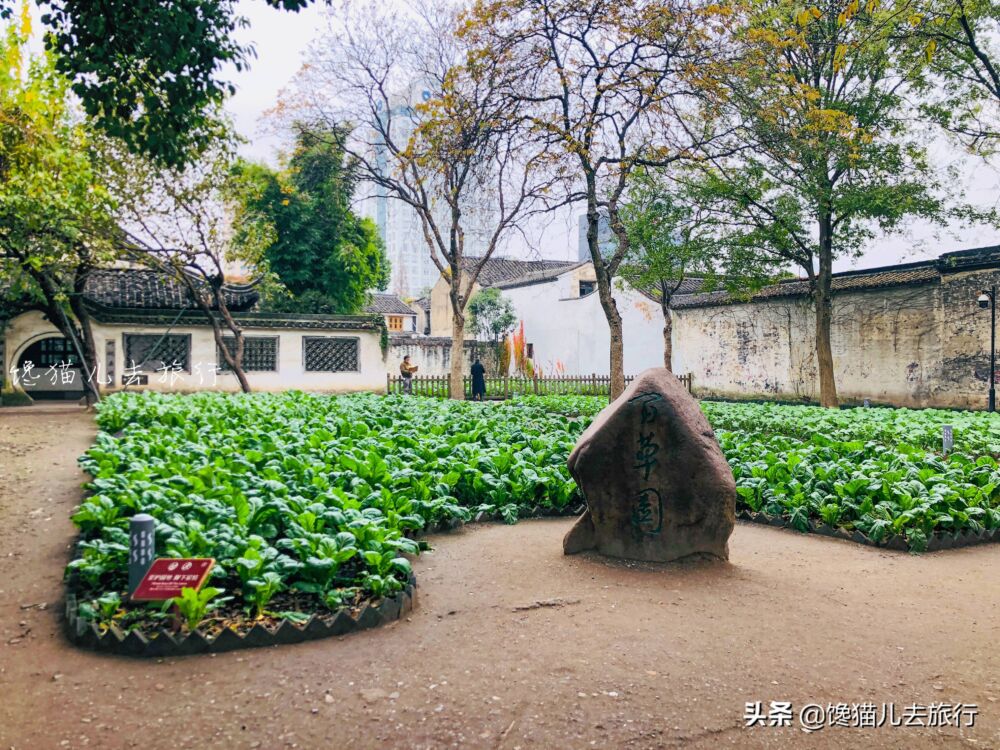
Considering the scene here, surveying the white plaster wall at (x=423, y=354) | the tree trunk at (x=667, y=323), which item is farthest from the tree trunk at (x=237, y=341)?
the tree trunk at (x=667, y=323)

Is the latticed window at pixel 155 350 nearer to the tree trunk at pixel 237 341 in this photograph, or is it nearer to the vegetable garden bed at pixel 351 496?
the tree trunk at pixel 237 341

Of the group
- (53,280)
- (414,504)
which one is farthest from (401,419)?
(53,280)

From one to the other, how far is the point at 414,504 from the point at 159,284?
2198cm

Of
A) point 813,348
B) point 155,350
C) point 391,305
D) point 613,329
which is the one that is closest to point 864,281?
point 813,348

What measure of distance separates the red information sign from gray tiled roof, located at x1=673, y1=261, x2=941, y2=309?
20010mm

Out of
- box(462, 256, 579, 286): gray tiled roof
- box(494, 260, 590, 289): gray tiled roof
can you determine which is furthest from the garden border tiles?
box(462, 256, 579, 286): gray tiled roof

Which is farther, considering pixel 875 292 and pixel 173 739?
pixel 875 292

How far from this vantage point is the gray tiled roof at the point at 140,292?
24203 millimetres

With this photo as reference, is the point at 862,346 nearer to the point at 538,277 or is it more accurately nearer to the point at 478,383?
the point at 478,383

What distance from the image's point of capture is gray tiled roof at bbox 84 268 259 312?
24.2m

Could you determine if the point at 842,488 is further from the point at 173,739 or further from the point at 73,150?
the point at 73,150

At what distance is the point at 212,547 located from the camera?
196 inches

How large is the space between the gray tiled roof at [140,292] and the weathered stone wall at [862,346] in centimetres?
1671

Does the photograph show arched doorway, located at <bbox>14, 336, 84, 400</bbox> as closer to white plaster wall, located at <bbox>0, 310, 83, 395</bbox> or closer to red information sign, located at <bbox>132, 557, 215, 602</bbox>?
white plaster wall, located at <bbox>0, 310, 83, 395</bbox>
